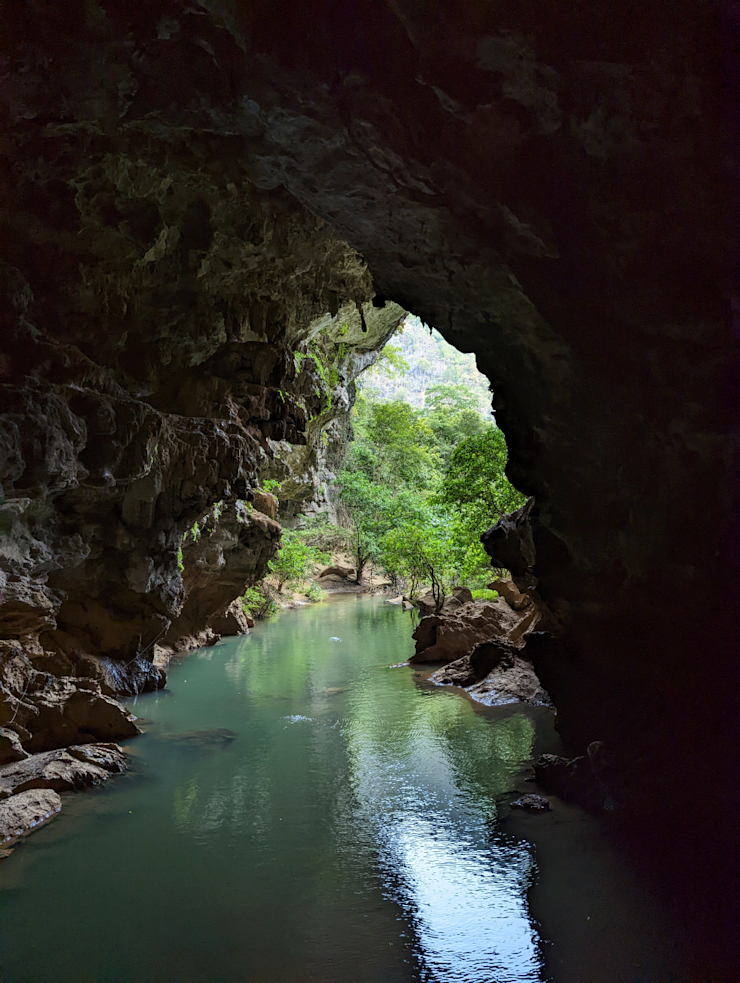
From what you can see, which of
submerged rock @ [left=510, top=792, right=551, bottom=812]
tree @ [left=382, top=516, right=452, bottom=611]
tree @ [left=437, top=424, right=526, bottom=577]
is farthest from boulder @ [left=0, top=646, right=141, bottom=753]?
tree @ [left=382, top=516, right=452, bottom=611]

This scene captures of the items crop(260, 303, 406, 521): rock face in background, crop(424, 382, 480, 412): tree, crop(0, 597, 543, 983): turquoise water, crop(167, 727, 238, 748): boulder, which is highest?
crop(424, 382, 480, 412): tree

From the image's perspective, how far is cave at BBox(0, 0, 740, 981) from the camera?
390cm

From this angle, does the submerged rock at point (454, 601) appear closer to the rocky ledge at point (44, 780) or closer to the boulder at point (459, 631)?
the boulder at point (459, 631)

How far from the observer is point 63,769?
7.32 m

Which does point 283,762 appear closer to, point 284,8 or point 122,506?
point 122,506

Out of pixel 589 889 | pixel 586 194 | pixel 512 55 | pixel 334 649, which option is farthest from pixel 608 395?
pixel 334 649

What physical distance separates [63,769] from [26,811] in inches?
35.2

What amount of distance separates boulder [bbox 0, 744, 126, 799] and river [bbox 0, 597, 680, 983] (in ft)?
0.96

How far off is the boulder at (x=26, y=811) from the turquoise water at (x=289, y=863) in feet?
0.77

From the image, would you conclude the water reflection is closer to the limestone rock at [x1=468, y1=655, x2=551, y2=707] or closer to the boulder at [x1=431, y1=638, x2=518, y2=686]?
the limestone rock at [x1=468, y1=655, x2=551, y2=707]

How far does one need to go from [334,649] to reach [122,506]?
8.89 metres

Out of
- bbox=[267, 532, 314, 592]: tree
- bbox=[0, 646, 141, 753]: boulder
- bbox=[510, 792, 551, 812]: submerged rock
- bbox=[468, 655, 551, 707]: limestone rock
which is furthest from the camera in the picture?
bbox=[267, 532, 314, 592]: tree

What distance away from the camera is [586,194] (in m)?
4.27

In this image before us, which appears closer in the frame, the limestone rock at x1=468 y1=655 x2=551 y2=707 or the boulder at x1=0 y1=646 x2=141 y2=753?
the boulder at x1=0 y1=646 x2=141 y2=753
